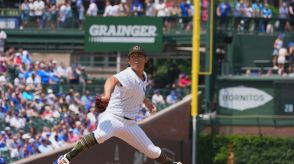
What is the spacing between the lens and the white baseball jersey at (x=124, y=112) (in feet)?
40.2

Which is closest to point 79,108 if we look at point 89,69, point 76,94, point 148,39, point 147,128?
point 76,94

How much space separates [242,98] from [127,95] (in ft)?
43.2

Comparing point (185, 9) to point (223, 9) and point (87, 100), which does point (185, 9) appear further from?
point (87, 100)

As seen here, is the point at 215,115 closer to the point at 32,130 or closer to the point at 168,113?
the point at 168,113

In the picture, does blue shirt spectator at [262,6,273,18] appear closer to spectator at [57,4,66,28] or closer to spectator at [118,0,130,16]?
spectator at [118,0,130,16]

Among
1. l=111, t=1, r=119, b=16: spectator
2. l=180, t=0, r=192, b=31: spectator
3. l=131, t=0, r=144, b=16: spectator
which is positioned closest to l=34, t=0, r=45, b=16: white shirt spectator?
l=111, t=1, r=119, b=16: spectator

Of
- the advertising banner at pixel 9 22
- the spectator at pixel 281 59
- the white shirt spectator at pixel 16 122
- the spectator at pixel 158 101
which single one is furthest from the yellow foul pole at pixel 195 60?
the advertising banner at pixel 9 22

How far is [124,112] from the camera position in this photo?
12.3 m

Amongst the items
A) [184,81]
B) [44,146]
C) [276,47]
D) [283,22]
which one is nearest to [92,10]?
[184,81]

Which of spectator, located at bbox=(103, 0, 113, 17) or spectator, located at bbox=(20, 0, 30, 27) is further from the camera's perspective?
spectator, located at bbox=(20, 0, 30, 27)

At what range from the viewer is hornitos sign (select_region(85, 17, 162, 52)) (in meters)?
29.4

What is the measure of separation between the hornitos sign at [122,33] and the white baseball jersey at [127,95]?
16.9 m

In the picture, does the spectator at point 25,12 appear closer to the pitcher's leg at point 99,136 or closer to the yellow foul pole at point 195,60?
the yellow foul pole at point 195,60

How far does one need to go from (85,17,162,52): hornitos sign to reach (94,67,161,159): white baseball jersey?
17.0 metres
